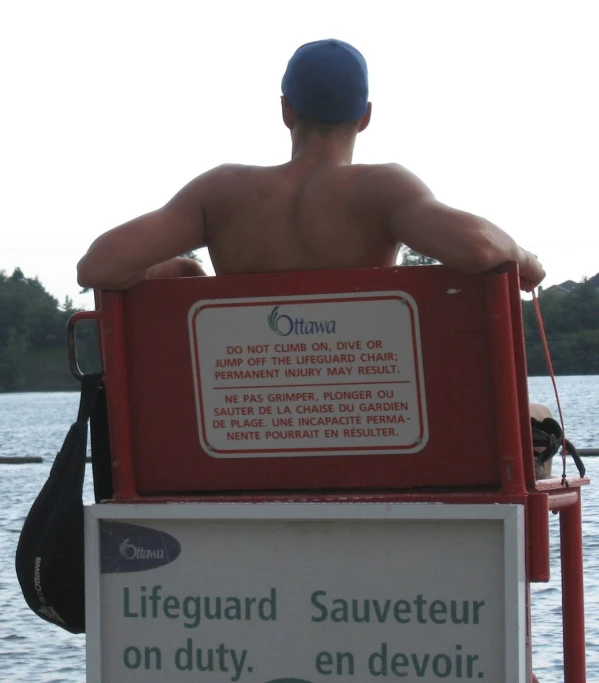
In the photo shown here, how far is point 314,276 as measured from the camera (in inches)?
112

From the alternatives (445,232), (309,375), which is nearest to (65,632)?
(309,375)

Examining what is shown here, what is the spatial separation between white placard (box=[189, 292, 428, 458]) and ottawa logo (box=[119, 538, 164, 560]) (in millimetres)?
274

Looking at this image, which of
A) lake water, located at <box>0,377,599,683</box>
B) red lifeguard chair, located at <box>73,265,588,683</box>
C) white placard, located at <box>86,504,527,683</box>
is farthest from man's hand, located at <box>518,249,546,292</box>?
lake water, located at <box>0,377,599,683</box>

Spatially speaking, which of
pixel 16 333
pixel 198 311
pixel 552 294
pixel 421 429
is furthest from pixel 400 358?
pixel 16 333

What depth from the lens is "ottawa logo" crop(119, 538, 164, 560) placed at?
2.90 meters

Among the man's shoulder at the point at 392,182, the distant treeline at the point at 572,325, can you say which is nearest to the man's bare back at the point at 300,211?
the man's shoulder at the point at 392,182

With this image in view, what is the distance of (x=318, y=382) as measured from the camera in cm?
287

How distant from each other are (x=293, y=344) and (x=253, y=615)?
64 cm

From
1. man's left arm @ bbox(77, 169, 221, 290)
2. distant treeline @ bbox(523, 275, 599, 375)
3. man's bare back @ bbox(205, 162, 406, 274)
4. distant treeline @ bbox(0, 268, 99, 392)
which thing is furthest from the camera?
distant treeline @ bbox(0, 268, 99, 392)

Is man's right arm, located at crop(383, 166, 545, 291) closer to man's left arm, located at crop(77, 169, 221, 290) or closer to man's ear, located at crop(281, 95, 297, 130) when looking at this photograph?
man's ear, located at crop(281, 95, 297, 130)

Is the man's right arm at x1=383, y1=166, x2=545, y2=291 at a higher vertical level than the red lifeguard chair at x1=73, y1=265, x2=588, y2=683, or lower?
higher

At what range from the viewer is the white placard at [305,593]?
107 inches

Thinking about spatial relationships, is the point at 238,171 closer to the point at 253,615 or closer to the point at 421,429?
the point at 421,429

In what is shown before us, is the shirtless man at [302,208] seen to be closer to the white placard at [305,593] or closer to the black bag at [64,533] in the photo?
the black bag at [64,533]
